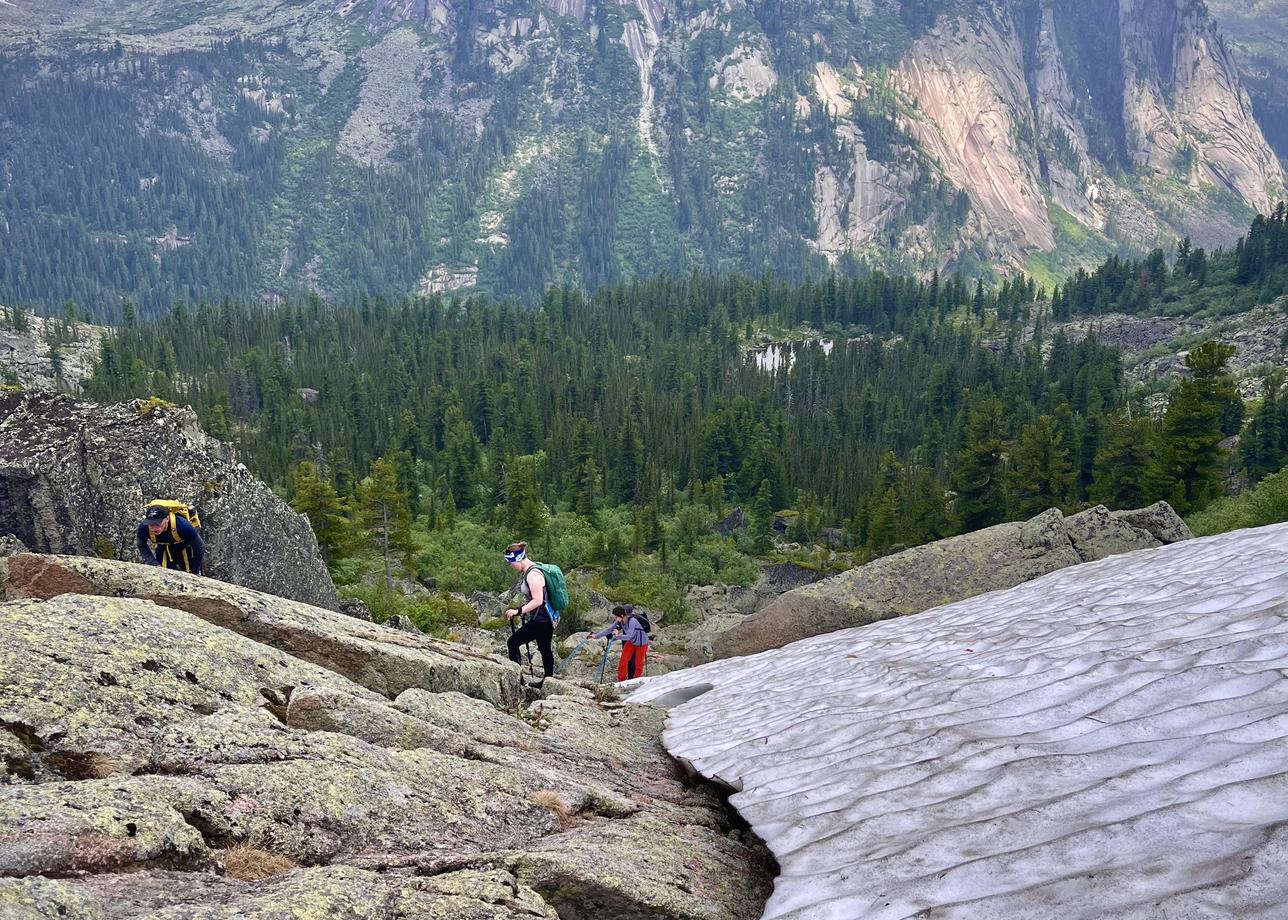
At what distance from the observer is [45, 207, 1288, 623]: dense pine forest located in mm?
50594

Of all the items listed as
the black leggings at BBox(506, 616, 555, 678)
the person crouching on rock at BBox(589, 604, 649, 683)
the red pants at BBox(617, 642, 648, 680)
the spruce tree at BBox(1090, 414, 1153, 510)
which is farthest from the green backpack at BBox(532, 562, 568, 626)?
the spruce tree at BBox(1090, 414, 1153, 510)

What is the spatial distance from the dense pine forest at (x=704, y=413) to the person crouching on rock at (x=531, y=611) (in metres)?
26.7

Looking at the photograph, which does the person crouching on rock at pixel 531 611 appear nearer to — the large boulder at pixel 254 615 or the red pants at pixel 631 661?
the red pants at pixel 631 661

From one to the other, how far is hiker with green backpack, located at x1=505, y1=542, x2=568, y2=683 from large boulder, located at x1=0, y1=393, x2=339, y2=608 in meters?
9.45

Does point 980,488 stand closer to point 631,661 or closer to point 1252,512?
point 1252,512

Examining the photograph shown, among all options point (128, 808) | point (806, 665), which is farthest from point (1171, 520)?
A: point (128, 808)

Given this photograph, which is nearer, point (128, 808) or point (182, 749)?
point (128, 808)

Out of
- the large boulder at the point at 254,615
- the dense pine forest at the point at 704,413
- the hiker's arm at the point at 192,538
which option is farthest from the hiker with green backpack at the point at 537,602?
the dense pine forest at the point at 704,413

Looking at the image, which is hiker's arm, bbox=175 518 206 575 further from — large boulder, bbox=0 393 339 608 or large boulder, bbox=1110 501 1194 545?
large boulder, bbox=1110 501 1194 545

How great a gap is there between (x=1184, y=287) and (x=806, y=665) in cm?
15791

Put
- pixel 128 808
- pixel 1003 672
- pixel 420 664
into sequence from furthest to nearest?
pixel 420 664 < pixel 1003 672 < pixel 128 808

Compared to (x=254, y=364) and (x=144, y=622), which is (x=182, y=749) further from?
(x=254, y=364)

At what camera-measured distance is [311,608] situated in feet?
37.1

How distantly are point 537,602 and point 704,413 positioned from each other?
92965mm
